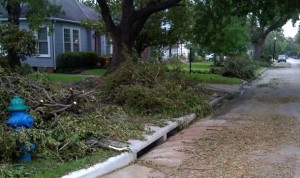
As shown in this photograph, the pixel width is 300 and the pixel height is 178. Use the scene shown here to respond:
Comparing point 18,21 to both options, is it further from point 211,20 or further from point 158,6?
point 211,20

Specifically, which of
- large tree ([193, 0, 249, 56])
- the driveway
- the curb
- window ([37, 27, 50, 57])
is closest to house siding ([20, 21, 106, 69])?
window ([37, 27, 50, 57])

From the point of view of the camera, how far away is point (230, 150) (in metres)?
7.36

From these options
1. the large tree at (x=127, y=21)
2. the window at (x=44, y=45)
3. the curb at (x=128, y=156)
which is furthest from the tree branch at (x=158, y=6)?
the window at (x=44, y=45)

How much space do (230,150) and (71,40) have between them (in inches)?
862

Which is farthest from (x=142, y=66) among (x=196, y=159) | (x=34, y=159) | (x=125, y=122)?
(x=34, y=159)

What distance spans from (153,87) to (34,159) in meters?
5.62

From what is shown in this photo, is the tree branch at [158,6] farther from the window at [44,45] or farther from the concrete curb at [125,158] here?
the window at [44,45]

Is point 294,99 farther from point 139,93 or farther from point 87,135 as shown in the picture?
point 87,135

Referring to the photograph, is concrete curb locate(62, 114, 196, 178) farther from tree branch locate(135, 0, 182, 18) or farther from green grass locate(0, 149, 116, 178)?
tree branch locate(135, 0, 182, 18)

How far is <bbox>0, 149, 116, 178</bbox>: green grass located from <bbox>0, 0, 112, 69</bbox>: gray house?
18.1 m

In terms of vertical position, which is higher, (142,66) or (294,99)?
(142,66)

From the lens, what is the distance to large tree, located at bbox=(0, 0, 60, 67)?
1216cm

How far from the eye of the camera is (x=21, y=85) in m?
7.96

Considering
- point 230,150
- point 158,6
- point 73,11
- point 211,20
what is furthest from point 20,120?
point 73,11
